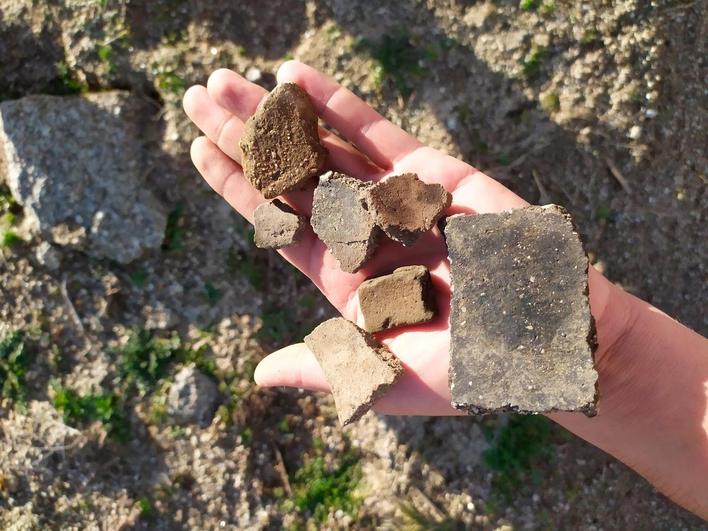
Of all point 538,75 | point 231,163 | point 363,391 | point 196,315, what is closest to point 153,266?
point 196,315

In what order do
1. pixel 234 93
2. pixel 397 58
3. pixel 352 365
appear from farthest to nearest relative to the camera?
1. pixel 397 58
2. pixel 234 93
3. pixel 352 365

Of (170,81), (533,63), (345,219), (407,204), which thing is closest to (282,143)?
(345,219)

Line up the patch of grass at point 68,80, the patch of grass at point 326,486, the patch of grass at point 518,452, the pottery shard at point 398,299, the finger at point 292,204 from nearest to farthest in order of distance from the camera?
the pottery shard at point 398,299 → the finger at point 292,204 → the patch of grass at point 518,452 → the patch of grass at point 326,486 → the patch of grass at point 68,80

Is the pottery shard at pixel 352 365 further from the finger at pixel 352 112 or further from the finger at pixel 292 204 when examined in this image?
the finger at pixel 352 112

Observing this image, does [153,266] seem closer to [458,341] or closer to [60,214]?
[60,214]

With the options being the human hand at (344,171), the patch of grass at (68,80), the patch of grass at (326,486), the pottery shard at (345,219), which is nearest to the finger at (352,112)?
the human hand at (344,171)

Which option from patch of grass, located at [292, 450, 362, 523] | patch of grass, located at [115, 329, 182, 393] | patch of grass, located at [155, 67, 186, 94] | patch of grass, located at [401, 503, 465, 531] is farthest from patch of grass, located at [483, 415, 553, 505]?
patch of grass, located at [155, 67, 186, 94]

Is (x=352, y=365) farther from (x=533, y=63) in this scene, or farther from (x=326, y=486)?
(x=533, y=63)
